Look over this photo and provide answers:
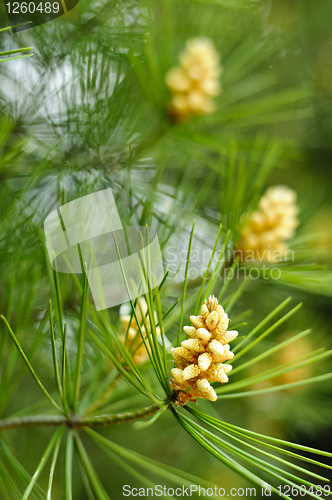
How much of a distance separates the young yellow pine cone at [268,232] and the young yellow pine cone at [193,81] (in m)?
0.16

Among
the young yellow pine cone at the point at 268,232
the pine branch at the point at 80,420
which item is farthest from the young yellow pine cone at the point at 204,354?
the young yellow pine cone at the point at 268,232

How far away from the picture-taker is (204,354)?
202 mm

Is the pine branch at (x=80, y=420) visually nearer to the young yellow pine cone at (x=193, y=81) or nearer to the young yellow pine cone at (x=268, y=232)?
the young yellow pine cone at (x=268, y=232)

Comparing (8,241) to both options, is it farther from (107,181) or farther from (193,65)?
(193,65)

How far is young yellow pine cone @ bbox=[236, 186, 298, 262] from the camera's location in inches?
16.6

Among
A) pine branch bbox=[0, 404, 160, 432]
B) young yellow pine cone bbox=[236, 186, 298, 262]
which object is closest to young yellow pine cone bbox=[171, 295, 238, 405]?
pine branch bbox=[0, 404, 160, 432]

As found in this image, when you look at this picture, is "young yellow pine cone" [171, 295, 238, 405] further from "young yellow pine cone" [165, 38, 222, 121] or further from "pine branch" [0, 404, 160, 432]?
"young yellow pine cone" [165, 38, 222, 121]

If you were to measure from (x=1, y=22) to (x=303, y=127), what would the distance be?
2.05 ft

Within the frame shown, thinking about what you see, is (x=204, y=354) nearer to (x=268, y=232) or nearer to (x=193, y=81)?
(x=268, y=232)

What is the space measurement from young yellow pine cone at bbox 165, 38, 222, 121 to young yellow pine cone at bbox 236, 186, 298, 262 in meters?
0.16

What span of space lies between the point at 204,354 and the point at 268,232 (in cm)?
26

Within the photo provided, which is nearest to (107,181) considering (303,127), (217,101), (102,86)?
(102,86)

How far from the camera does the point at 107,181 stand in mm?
402

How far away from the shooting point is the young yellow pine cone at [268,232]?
0.42 metres
